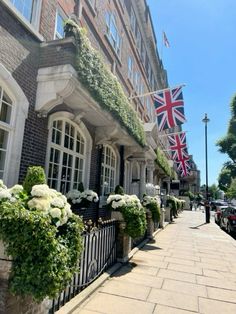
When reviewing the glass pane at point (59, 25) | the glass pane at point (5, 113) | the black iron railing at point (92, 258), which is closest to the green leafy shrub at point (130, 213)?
the black iron railing at point (92, 258)

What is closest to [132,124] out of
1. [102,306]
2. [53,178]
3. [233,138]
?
[53,178]

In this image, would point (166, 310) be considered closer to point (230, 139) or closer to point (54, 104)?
point (54, 104)

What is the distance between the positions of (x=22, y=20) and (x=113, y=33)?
306 inches

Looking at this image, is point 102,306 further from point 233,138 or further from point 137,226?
point 233,138

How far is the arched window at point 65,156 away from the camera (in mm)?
7496

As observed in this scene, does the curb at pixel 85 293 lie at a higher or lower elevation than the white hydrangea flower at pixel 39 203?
lower

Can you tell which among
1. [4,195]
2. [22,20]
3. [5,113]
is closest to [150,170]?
[5,113]

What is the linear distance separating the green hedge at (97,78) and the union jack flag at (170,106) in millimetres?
2861

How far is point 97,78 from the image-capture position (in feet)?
23.2

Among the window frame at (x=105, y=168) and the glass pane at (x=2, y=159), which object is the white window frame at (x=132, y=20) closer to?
the window frame at (x=105, y=168)

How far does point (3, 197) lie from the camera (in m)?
3.21

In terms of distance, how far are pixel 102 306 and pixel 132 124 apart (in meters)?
7.02

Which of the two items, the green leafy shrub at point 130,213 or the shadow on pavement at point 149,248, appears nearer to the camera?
the green leafy shrub at point 130,213

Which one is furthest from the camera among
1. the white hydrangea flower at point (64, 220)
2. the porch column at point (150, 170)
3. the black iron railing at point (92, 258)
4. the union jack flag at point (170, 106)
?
the porch column at point (150, 170)
